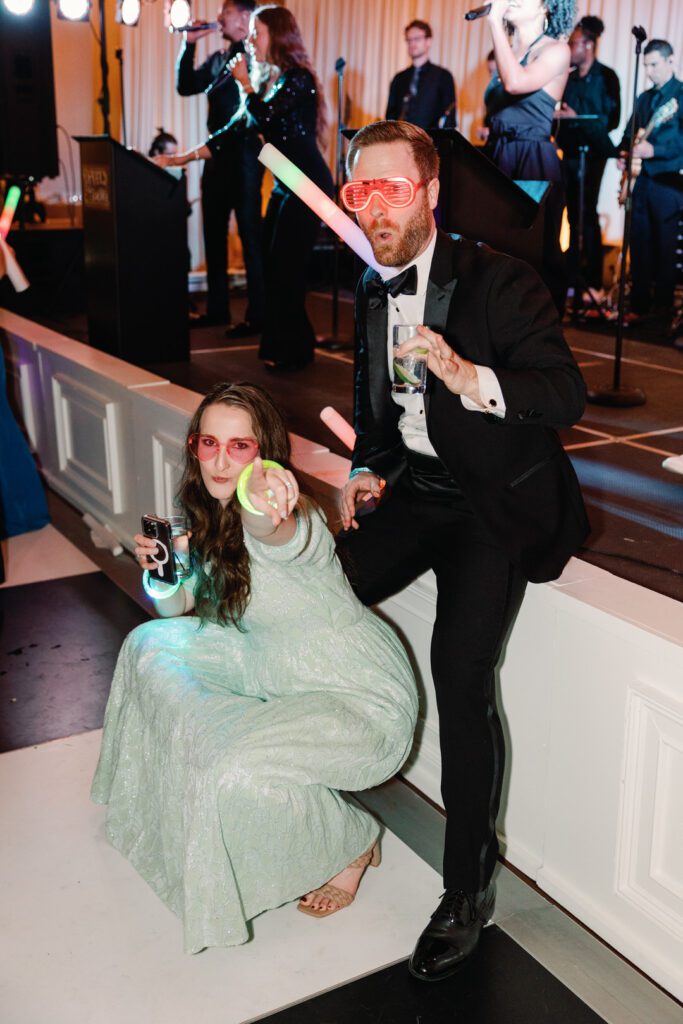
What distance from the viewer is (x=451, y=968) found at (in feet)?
6.48

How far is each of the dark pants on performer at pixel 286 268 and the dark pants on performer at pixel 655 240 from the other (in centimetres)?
267

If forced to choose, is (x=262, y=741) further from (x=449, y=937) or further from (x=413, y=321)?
(x=413, y=321)

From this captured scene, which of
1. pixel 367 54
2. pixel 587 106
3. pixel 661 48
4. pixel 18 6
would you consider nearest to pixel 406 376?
pixel 661 48

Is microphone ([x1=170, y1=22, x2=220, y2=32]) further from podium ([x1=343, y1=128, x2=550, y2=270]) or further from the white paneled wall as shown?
the white paneled wall

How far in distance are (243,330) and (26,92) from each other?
108 inches

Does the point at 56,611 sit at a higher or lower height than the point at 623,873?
lower

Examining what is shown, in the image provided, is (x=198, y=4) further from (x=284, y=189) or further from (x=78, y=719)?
(x=78, y=719)

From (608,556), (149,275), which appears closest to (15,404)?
(149,275)

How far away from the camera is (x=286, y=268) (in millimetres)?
4875

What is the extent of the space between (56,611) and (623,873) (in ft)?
7.41

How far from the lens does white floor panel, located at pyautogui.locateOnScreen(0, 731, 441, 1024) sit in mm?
1928

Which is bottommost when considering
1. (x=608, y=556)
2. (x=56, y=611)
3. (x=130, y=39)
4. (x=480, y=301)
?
(x=56, y=611)

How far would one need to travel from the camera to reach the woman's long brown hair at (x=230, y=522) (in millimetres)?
2082

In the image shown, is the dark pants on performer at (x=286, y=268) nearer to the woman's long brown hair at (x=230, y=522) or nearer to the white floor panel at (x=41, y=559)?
the white floor panel at (x=41, y=559)
